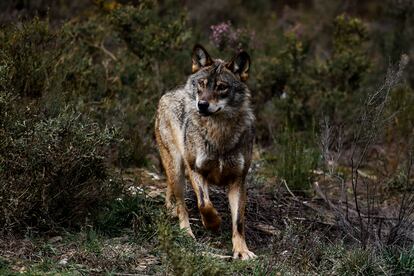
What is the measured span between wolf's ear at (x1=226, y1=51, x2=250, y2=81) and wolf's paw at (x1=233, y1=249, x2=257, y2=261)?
1.64 m

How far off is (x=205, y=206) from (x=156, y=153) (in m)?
3.01

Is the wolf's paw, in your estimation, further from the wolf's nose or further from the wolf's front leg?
the wolf's nose

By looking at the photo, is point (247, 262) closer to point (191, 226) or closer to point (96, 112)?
point (191, 226)

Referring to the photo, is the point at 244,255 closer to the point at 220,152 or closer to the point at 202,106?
the point at 220,152

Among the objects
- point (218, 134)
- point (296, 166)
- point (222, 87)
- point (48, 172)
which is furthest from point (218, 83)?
point (296, 166)

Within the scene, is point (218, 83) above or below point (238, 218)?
above

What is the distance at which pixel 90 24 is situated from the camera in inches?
430

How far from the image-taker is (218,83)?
6.55 m

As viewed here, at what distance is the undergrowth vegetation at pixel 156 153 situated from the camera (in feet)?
19.6

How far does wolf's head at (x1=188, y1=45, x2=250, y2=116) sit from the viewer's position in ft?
21.2

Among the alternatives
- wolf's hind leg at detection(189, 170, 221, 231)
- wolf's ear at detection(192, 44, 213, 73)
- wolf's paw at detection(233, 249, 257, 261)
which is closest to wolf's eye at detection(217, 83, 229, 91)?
wolf's ear at detection(192, 44, 213, 73)

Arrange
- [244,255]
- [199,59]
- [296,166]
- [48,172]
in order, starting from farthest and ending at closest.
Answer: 1. [296,166]
2. [199,59]
3. [244,255]
4. [48,172]

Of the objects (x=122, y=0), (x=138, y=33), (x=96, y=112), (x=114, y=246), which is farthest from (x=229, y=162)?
(x=122, y=0)

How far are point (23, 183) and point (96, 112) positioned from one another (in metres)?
2.85
